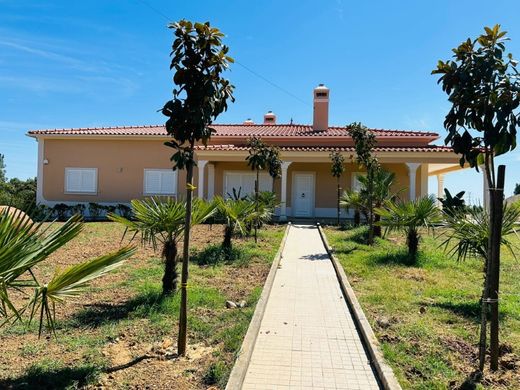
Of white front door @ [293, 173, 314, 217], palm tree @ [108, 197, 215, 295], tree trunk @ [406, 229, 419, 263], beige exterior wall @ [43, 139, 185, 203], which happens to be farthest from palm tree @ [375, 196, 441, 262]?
beige exterior wall @ [43, 139, 185, 203]

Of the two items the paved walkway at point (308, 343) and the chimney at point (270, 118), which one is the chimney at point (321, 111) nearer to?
the chimney at point (270, 118)

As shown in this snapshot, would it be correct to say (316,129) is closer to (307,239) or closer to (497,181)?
(307,239)

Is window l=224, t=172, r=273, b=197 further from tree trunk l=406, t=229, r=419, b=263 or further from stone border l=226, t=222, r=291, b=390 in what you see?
stone border l=226, t=222, r=291, b=390

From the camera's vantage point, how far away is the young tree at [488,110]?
3.93 m

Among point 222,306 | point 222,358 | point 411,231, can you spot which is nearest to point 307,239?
point 411,231

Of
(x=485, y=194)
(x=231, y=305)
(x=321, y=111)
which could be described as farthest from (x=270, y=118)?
(x=231, y=305)

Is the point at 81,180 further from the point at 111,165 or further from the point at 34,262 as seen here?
the point at 34,262

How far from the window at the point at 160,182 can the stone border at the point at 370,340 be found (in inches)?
585

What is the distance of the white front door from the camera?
21.5 meters

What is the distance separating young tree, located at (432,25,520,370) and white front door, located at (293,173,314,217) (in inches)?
674

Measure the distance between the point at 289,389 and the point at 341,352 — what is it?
1147mm

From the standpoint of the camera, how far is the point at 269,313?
249 inches

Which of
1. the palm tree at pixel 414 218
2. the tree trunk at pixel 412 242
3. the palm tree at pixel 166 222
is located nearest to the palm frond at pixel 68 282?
the palm tree at pixel 166 222

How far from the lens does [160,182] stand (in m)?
22.1
